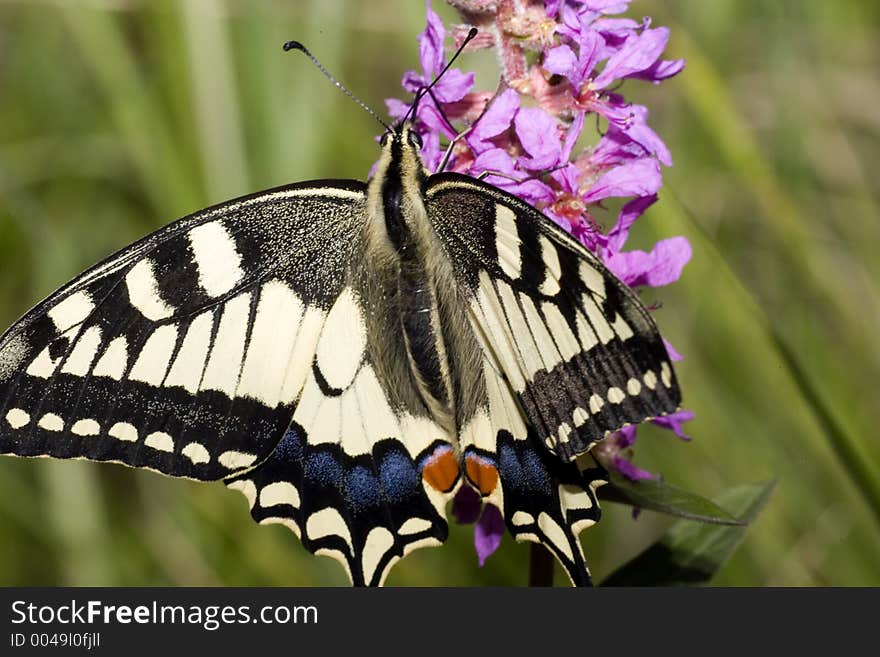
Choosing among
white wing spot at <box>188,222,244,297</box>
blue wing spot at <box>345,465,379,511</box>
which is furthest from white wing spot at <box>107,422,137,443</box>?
blue wing spot at <box>345,465,379,511</box>

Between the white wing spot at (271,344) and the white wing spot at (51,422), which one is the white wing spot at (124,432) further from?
the white wing spot at (271,344)

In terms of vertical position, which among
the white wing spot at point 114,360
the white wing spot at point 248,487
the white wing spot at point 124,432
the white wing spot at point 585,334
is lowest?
the white wing spot at point 585,334

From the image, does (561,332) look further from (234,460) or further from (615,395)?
(234,460)

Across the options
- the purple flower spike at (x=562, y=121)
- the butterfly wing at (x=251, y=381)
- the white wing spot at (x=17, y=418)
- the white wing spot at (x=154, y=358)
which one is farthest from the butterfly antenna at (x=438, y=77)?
the white wing spot at (x=17, y=418)

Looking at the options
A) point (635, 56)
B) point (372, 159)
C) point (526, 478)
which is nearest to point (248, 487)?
point (526, 478)

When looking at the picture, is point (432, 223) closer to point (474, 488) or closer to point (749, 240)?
point (474, 488)
